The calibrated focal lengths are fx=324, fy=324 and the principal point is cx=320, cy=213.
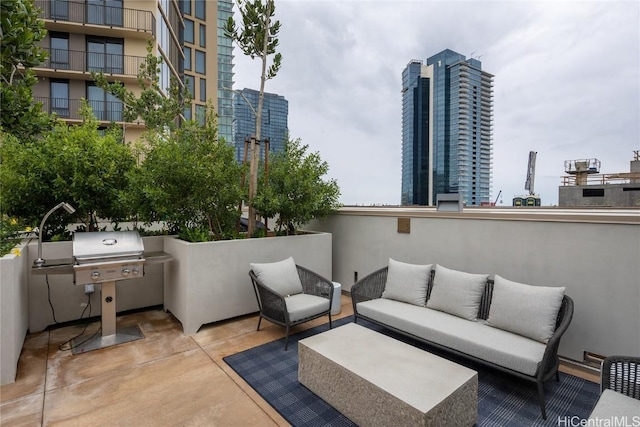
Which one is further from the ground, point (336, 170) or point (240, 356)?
point (336, 170)

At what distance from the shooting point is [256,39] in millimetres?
4801

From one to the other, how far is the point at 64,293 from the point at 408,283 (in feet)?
13.6

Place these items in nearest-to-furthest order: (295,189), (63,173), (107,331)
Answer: (107,331) < (63,173) < (295,189)

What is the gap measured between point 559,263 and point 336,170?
3251mm

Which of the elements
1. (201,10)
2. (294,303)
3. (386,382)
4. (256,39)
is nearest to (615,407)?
(386,382)

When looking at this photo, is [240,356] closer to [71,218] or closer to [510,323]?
[510,323]

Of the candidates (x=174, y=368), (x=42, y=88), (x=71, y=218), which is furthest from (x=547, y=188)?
(x=42, y=88)

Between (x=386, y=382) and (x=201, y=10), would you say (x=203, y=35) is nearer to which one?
(x=201, y=10)

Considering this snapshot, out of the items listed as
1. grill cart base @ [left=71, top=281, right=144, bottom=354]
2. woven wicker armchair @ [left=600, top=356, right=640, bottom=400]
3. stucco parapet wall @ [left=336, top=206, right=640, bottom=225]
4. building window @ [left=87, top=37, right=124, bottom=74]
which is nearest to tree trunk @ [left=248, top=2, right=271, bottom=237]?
grill cart base @ [left=71, top=281, right=144, bottom=354]

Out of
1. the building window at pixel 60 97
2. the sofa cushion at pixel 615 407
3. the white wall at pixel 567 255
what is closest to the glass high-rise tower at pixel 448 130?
the white wall at pixel 567 255

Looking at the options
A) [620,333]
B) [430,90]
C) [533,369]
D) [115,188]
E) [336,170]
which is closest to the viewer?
[533,369]

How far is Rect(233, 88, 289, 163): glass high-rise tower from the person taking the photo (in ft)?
16.8

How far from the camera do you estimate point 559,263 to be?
310cm

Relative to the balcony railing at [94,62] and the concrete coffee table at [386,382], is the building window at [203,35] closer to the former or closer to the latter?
the balcony railing at [94,62]
